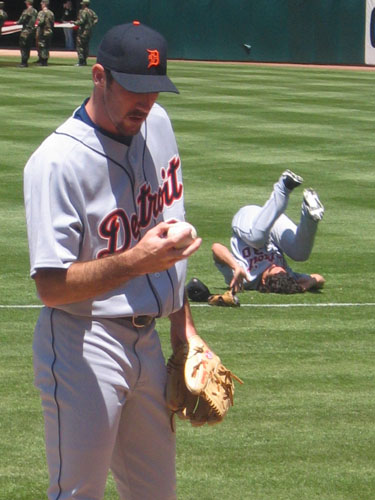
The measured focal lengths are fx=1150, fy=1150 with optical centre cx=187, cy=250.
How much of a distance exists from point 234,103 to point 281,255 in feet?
52.2

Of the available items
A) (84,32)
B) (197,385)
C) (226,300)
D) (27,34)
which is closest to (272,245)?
(226,300)

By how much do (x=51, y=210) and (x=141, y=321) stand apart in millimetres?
489

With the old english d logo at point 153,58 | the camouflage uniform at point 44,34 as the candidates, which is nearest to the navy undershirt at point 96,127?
the old english d logo at point 153,58

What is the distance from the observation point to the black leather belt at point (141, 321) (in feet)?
12.4

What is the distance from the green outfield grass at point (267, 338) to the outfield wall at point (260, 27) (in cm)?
2043

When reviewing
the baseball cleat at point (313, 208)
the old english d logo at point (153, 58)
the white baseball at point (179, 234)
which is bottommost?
the baseball cleat at point (313, 208)

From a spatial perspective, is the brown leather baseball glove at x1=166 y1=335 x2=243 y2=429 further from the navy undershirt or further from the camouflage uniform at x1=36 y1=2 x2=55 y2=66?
the camouflage uniform at x1=36 y1=2 x2=55 y2=66

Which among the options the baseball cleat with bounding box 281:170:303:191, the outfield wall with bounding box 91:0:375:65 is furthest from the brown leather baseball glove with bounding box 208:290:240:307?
the outfield wall with bounding box 91:0:375:65

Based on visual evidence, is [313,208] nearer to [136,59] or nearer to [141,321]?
[141,321]

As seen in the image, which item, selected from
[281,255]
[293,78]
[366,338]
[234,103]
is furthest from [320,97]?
[366,338]

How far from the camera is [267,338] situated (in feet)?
26.6

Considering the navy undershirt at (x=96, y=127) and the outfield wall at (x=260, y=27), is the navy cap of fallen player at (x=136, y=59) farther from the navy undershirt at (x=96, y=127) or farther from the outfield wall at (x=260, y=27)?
the outfield wall at (x=260, y=27)

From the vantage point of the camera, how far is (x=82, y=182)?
3676 mm

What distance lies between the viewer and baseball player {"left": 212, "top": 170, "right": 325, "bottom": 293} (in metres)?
9.40
